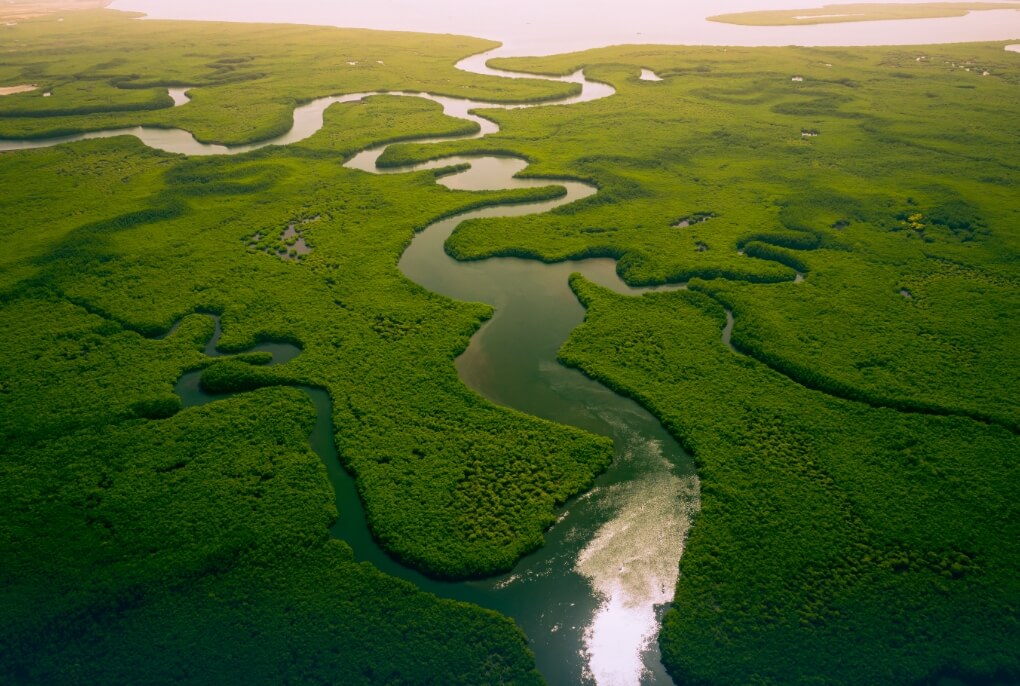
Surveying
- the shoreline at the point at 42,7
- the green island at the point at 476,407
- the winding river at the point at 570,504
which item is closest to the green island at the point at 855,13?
the green island at the point at 476,407

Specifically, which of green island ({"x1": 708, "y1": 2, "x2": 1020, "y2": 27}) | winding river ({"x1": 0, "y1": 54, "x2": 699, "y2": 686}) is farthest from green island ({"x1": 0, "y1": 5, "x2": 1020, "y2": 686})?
green island ({"x1": 708, "y1": 2, "x2": 1020, "y2": 27})

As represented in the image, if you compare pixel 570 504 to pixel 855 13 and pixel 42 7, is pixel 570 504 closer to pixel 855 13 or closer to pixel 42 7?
pixel 855 13

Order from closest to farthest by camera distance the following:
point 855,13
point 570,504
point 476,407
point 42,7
A: point 570,504
point 476,407
point 855,13
point 42,7

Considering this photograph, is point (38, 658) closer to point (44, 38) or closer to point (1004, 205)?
point (1004, 205)

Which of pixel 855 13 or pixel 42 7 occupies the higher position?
pixel 855 13

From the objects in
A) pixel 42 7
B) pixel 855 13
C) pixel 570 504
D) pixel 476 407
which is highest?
pixel 855 13

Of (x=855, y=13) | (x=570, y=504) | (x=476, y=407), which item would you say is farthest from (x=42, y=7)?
(x=570, y=504)

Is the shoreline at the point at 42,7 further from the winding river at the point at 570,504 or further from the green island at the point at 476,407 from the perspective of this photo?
the winding river at the point at 570,504
